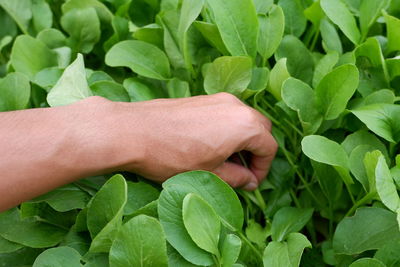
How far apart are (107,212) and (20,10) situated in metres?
0.49

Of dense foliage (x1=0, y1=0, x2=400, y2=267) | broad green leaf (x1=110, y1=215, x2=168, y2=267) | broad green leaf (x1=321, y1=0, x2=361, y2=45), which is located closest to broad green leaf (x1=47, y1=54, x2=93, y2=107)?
dense foliage (x1=0, y1=0, x2=400, y2=267)

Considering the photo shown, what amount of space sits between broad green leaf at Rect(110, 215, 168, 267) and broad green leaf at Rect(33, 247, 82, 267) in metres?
0.05

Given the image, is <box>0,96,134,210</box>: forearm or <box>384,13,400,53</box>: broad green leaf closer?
<box>0,96,134,210</box>: forearm

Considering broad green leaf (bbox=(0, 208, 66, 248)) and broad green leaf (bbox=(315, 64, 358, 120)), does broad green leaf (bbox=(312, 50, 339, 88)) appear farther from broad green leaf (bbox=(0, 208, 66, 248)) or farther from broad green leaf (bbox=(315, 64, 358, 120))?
broad green leaf (bbox=(0, 208, 66, 248))

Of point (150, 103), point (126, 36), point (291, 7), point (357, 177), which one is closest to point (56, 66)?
point (126, 36)

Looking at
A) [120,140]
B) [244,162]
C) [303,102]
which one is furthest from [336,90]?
[120,140]

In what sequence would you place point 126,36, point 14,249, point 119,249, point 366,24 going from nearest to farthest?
point 119,249, point 14,249, point 366,24, point 126,36

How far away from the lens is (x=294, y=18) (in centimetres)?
81

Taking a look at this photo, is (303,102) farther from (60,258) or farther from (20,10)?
(20,10)

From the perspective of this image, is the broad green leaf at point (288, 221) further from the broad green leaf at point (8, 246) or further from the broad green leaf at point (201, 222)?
the broad green leaf at point (8, 246)

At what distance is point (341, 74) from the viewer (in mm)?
657

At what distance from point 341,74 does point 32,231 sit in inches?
16.4

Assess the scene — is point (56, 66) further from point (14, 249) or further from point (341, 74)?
point (341, 74)

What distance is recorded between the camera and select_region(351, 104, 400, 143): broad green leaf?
631 millimetres
